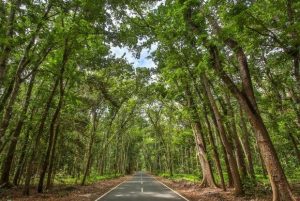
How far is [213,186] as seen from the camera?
19797 mm

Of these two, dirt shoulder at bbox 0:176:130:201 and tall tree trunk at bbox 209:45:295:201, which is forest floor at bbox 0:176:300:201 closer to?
dirt shoulder at bbox 0:176:130:201

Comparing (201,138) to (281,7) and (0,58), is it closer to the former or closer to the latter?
(281,7)

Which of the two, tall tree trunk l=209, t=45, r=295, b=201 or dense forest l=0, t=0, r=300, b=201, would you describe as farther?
dense forest l=0, t=0, r=300, b=201

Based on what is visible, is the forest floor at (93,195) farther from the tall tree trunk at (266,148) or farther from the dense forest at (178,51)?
the tall tree trunk at (266,148)

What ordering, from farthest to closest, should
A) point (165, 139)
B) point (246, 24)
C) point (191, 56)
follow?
point (165, 139) → point (191, 56) → point (246, 24)

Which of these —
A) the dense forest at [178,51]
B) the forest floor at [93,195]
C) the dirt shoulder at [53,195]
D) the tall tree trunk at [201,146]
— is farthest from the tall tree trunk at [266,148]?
the tall tree trunk at [201,146]

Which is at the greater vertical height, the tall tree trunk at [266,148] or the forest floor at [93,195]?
the tall tree trunk at [266,148]

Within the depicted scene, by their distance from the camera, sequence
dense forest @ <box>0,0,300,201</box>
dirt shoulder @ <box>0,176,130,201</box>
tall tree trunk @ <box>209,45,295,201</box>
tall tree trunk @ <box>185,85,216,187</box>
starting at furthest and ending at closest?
tall tree trunk @ <box>185,85,216,187</box>
dirt shoulder @ <box>0,176,130,201</box>
dense forest @ <box>0,0,300,201</box>
tall tree trunk @ <box>209,45,295,201</box>

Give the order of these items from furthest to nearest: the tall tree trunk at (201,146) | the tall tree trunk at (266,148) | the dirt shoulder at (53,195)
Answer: the tall tree trunk at (201,146), the dirt shoulder at (53,195), the tall tree trunk at (266,148)

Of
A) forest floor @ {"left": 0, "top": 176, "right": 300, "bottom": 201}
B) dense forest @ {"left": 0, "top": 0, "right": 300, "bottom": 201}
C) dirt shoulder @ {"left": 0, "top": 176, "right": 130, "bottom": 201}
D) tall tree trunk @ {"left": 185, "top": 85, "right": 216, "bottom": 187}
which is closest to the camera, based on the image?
dense forest @ {"left": 0, "top": 0, "right": 300, "bottom": 201}

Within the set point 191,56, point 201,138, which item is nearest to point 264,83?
point 201,138

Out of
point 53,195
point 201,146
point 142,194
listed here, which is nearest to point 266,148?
point 142,194

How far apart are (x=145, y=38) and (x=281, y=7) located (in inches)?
310

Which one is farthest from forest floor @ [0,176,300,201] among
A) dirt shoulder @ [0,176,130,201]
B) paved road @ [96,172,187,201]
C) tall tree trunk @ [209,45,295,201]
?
tall tree trunk @ [209,45,295,201]
